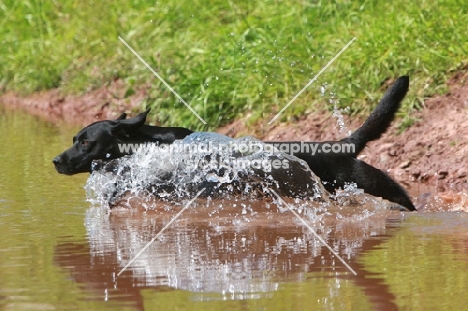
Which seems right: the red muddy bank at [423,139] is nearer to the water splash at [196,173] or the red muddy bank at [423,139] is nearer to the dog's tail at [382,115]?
the dog's tail at [382,115]

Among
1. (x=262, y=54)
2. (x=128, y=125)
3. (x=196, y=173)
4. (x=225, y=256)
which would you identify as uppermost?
(x=262, y=54)

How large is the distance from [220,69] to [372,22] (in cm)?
174

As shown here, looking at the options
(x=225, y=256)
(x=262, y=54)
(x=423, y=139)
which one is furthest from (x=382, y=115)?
(x=262, y=54)

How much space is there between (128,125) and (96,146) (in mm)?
304

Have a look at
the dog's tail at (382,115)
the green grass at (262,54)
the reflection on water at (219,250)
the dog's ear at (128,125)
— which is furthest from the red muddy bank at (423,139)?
the dog's ear at (128,125)

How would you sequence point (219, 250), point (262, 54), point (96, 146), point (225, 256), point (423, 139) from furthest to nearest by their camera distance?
1. point (262, 54)
2. point (423, 139)
3. point (96, 146)
4. point (219, 250)
5. point (225, 256)

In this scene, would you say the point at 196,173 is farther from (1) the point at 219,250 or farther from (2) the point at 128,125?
(1) the point at 219,250

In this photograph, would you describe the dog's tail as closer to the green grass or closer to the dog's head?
the dog's head

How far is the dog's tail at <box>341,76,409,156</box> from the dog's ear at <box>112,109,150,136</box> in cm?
161

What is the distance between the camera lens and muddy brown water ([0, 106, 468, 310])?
16.2ft

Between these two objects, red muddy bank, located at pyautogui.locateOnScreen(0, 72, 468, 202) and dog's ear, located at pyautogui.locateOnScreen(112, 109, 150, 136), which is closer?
dog's ear, located at pyautogui.locateOnScreen(112, 109, 150, 136)

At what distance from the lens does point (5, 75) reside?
15.6 metres

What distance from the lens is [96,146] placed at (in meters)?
7.95

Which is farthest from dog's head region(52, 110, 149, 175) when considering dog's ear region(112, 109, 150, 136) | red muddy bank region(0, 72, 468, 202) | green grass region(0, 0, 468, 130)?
green grass region(0, 0, 468, 130)
